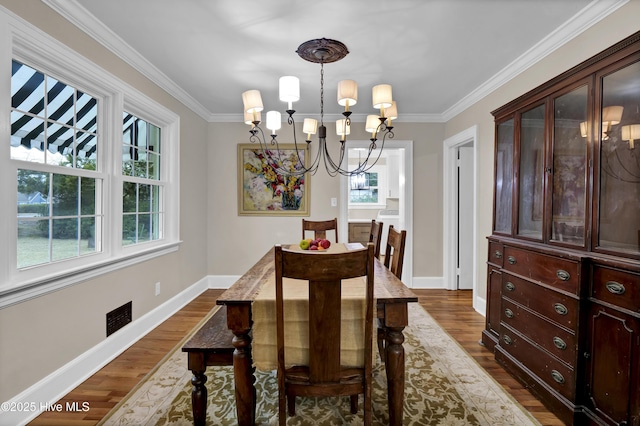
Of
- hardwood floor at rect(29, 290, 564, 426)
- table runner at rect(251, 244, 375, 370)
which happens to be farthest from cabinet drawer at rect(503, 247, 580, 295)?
table runner at rect(251, 244, 375, 370)

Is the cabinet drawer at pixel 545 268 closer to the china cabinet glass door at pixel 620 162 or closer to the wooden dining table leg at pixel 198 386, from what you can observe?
the china cabinet glass door at pixel 620 162

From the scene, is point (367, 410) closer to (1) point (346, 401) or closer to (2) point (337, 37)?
(1) point (346, 401)

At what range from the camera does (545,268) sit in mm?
1926

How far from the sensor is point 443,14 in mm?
2055

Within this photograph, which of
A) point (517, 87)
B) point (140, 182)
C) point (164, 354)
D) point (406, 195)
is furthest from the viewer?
point (406, 195)

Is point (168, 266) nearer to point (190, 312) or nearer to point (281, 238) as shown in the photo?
point (190, 312)

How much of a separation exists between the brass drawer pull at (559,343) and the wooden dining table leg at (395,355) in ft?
3.18

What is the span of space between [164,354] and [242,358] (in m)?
1.42

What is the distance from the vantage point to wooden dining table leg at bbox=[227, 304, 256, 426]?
57.9 inches

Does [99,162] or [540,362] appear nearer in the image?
[540,362]

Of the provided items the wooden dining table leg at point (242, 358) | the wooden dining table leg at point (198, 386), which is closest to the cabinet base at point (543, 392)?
the wooden dining table leg at point (242, 358)

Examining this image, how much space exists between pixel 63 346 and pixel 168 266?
1385 mm

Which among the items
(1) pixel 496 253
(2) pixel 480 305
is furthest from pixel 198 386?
(2) pixel 480 305

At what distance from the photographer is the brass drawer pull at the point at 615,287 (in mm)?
1465
